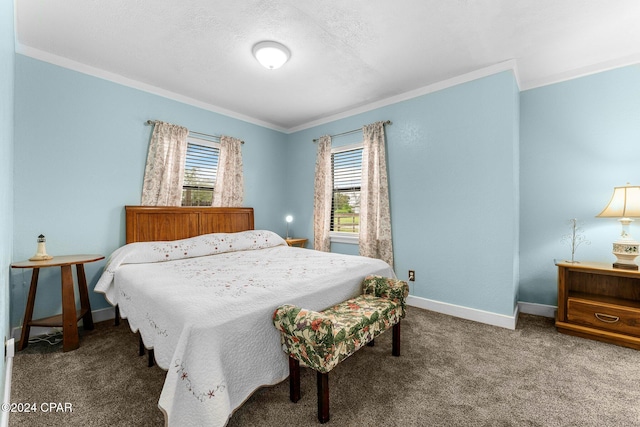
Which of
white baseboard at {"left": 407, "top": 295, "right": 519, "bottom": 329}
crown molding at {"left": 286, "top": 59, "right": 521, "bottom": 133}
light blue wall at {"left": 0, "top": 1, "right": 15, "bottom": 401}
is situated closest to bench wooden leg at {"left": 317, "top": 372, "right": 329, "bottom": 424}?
light blue wall at {"left": 0, "top": 1, "right": 15, "bottom": 401}

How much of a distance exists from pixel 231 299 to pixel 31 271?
2.49m

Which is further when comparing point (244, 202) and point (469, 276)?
point (244, 202)

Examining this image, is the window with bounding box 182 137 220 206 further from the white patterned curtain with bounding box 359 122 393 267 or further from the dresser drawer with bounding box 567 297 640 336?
the dresser drawer with bounding box 567 297 640 336

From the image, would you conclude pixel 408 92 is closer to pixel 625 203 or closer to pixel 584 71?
pixel 584 71

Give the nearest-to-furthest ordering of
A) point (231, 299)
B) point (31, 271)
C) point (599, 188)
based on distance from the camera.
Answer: point (231, 299) < point (31, 271) < point (599, 188)

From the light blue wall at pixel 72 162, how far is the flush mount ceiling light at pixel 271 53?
1718mm

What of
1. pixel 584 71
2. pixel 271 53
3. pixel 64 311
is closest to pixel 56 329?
pixel 64 311

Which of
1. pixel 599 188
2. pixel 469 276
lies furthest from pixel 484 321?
pixel 599 188

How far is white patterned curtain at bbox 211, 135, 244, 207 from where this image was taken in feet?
13.3

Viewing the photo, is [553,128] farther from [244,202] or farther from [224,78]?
[244,202]

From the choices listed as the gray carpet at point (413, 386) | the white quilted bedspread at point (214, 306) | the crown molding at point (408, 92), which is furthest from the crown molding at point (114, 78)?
the gray carpet at point (413, 386)

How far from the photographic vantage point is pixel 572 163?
3.04 metres

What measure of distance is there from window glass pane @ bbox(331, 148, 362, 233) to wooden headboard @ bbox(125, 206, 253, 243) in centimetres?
148

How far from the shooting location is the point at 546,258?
3172mm
